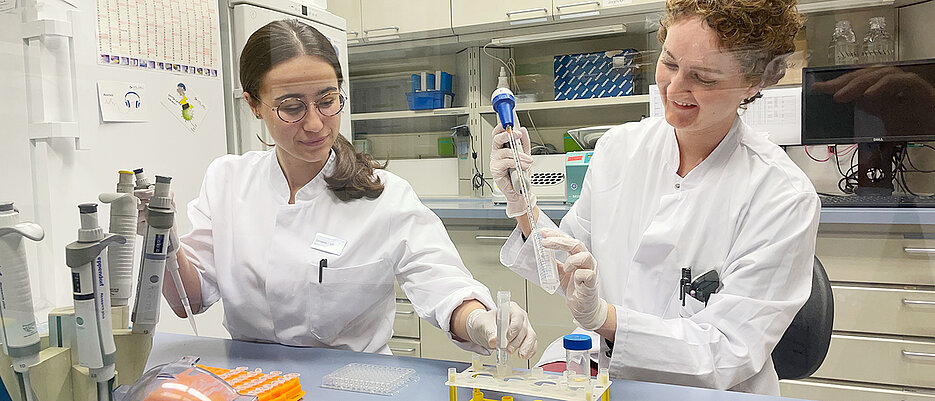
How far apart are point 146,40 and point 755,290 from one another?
1.18 m

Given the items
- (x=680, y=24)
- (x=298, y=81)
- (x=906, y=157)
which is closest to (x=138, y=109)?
(x=298, y=81)

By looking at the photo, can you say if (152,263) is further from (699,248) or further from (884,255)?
(884,255)

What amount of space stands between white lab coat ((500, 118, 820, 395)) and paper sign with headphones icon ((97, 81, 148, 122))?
87 centimetres

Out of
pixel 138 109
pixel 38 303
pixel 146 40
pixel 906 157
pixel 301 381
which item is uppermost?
pixel 146 40

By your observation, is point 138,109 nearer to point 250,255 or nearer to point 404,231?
point 250,255

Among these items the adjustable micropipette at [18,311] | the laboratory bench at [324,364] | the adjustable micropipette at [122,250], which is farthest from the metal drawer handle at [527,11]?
the adjustable micropipette at [18,311]

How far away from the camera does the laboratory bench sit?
938 millimetres

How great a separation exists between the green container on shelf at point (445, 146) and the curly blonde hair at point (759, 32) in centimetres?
48

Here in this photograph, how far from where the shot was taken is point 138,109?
1.29 m

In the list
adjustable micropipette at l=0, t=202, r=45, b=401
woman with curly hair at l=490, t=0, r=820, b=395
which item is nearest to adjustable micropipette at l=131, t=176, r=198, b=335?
adjustable micropipette at l=0, t=202, r=45, b=401

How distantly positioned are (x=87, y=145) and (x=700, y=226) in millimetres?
1080

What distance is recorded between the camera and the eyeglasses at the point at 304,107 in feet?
4.03

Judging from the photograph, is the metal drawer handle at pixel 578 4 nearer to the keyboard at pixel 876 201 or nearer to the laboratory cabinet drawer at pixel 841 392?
the keyboard at pixel 876 201

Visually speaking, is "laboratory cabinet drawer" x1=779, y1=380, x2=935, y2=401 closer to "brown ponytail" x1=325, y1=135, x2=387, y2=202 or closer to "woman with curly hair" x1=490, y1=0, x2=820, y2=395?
"woman with curly hair" x1=490, y1=0, x2=820, y2=395
